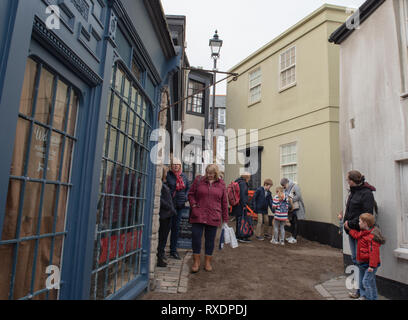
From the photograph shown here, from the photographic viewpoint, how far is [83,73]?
97.0 inches

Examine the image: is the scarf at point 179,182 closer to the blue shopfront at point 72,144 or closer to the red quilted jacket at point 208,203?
the red quilted jacket at point 208,203

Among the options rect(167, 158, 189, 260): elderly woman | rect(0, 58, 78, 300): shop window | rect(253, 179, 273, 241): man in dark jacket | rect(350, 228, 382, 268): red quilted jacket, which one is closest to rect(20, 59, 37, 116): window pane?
rect(0, 58, 78, 300): shop window

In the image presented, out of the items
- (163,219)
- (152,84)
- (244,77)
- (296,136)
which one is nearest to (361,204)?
(163,219)

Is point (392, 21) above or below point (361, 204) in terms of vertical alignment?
above

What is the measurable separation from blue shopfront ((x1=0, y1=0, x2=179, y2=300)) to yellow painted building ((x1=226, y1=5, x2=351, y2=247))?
6717mm

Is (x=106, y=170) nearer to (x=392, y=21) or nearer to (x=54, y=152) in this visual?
(x=54, y=152)

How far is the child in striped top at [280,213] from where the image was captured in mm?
8094

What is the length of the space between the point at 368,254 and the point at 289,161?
7039 millimetres

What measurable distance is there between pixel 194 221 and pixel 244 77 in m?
10.3

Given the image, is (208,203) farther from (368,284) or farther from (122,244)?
(368,284)

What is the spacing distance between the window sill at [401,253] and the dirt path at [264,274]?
1273mm

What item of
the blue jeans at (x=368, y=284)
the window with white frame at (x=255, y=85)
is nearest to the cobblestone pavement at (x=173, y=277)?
the blue jeans at (x=368, y=284)

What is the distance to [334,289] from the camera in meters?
4.72

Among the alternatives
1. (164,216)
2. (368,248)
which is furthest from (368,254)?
(164,216)
